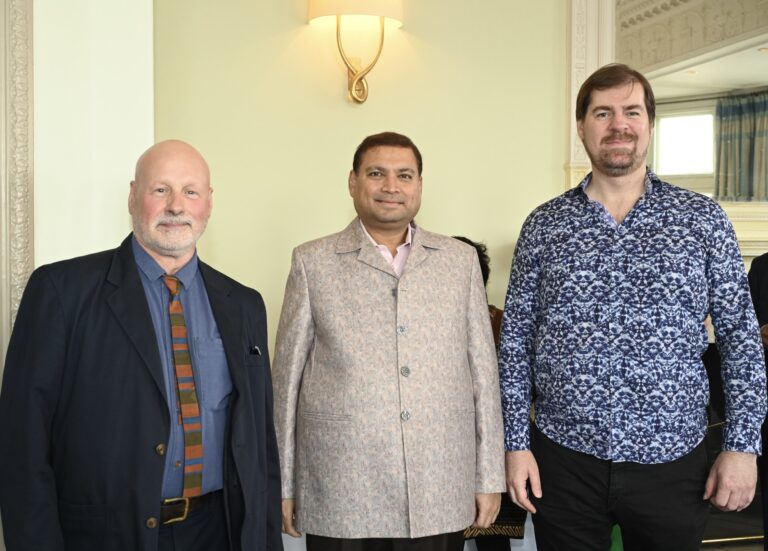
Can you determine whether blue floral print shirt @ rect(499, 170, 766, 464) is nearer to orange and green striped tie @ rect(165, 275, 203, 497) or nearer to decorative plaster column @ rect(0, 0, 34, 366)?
orange and green striped tie @ rect(165, 275, 203, 497)

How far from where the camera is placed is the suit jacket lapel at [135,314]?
175 centimetres

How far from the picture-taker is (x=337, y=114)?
12.1 feet

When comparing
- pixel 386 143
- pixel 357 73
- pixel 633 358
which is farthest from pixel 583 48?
pixel 633 358

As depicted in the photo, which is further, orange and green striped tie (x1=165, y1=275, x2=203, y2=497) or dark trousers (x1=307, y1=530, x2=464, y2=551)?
dark trousers (x1=307, y1=530, x2=464, y2=551)

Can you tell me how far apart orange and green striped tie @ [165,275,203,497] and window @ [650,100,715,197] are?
2953 mm

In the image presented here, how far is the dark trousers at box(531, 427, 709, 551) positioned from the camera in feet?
6.91

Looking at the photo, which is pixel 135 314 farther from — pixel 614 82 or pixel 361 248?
pixel 614 82

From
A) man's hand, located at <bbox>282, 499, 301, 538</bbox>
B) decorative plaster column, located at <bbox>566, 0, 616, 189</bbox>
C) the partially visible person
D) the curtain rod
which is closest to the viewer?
man's hand, located at <bbox>282, 499, 301, 538</bbox>

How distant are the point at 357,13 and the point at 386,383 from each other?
1.78 meters

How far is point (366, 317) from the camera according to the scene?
2285 millimetres

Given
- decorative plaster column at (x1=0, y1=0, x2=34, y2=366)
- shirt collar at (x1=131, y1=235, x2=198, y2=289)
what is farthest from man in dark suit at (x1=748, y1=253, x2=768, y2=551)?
decorative plaster column at (x1=0, y1=0, x2=34, y2=366)

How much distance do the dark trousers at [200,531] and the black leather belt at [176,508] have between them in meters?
0.01

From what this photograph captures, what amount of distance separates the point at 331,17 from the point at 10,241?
1.78 m

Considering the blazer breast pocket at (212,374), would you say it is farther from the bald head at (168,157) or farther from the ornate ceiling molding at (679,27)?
the ornate ceiling molding at (679,27)
